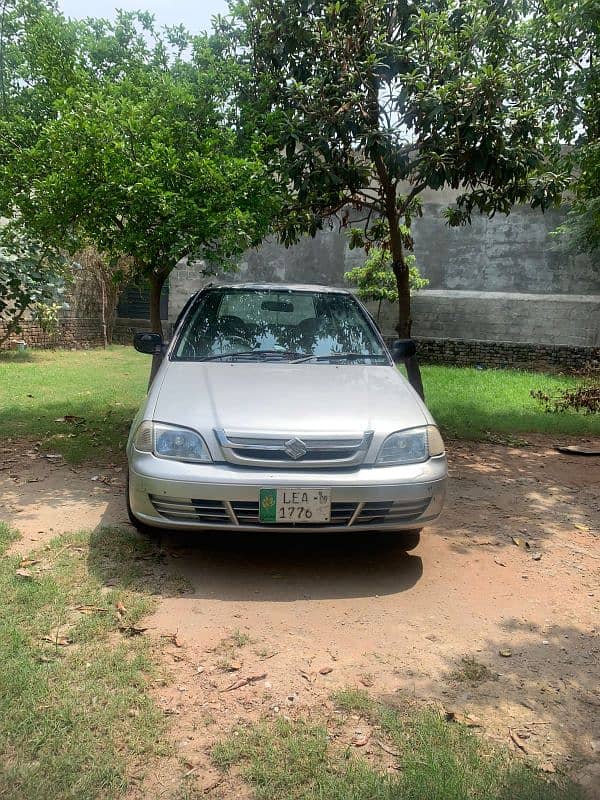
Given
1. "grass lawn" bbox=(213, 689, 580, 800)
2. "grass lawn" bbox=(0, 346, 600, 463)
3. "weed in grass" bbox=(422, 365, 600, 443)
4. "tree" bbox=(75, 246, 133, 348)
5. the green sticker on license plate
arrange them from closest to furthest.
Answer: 1. "grass lawn" bbox=(213, 689, 580, 800)
2. the green sticker on license plate
3. "grass lawn" bbox=(0, 346, 600, 463)
4. "weed in grass" bbox=(422, 365, 600, 443)
5. "tree" bbox=(75, 246, 133, 348)

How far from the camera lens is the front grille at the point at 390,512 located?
3559mm

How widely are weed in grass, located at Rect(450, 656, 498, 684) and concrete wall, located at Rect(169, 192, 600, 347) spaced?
Result: 13845 mm

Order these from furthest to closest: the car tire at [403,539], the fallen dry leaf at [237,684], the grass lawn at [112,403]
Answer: the grass lawn at [112,403] < the car tire at [403,539] < the fallen dry leaf at [237,684]

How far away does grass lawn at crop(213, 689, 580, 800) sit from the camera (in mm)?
2115

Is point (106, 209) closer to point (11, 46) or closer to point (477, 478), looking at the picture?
point (11, 46)

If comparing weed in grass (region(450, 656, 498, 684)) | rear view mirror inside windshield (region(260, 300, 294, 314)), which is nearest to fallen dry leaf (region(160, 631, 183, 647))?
weed in grass (region(450, 656, 498, 684))

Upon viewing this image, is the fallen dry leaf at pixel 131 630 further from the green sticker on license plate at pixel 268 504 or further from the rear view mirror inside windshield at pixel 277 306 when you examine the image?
the rear view mirror inside windshield at pixel 277 306

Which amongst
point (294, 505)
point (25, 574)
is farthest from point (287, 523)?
point (25, 574)

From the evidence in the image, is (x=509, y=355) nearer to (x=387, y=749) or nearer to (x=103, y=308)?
(x=103, y=308)

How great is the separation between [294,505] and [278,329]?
181cm

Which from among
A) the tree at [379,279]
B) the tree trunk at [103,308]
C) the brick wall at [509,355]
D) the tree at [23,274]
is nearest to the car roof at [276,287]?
the tree at [23,274]

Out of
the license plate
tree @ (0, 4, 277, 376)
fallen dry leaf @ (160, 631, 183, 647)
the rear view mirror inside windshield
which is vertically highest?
tree @ (0, 4, 277, 376)

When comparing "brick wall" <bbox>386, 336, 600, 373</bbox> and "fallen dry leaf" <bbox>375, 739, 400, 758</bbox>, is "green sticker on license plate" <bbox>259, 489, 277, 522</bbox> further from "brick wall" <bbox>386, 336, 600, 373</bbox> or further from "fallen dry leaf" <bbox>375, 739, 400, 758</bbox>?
"brick wall" <bbox>386, 336, 600, 373</bbox>

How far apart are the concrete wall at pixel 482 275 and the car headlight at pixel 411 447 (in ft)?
41.7
